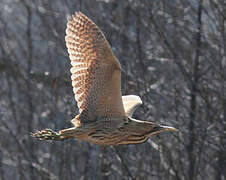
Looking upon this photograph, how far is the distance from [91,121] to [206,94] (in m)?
1.86

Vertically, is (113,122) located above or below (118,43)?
below

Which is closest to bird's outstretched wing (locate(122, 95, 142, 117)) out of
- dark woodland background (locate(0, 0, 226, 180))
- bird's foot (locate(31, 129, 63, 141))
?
dark woodland background (locate(0, 0, 226, 180))

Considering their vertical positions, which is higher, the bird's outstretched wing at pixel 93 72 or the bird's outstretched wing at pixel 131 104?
the bird's outstretched wing at pixel 93 72

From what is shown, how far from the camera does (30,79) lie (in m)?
6.75

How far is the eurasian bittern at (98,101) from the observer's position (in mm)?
4051

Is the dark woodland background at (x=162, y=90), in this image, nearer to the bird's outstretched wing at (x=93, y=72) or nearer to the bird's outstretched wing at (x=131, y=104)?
the bird's outstretched wing at (x=131, y=104)

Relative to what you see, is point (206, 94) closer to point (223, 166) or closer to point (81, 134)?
point (223, 166)

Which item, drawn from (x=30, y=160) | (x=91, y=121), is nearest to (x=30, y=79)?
(x=30, y=160)

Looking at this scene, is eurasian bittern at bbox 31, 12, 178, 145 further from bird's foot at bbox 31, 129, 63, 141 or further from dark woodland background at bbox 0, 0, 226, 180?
dark woodland background at bbox 0, 0, 226, 180

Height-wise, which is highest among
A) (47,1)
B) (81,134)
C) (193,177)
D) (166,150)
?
(47,1)

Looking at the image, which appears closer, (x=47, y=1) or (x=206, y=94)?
(x=206, y=94)

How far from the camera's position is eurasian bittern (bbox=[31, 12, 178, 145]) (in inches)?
159

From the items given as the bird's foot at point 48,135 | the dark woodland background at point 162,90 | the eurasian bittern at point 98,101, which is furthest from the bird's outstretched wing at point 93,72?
the dark woodland background at point 162,90

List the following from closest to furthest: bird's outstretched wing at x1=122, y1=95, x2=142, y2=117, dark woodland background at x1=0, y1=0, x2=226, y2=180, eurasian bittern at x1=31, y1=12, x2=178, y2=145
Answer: eurasian bittern at x1=31, y1=12, x2=178, y2=145 < bird's outstretched wing at x1=122, y1=95, x2=142, y2=117 < dark woodland background at x1=0, y1=0, x2=226, y2=180
